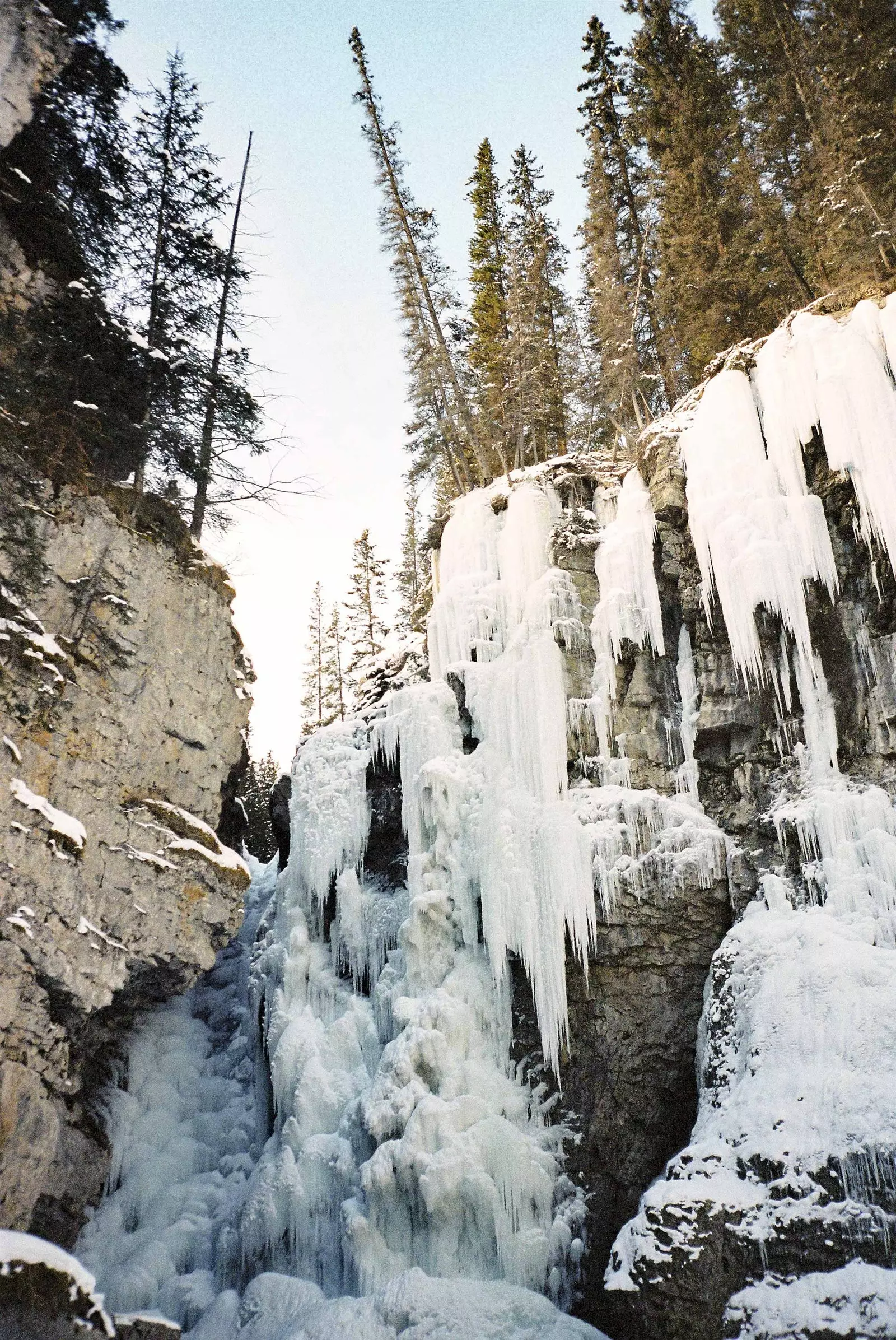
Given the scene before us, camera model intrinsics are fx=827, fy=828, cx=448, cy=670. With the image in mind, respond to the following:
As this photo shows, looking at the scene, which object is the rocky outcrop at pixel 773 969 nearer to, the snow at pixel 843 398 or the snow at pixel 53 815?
the snow at pixel 843 398

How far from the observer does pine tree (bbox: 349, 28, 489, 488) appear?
1859cm

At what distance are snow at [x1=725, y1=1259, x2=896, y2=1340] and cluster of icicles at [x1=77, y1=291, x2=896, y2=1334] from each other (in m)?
2.78

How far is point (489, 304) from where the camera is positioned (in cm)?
2202

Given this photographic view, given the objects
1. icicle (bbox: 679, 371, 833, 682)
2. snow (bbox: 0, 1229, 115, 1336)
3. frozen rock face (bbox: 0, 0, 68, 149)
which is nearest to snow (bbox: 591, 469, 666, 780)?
icicle (bbox: 679, 371, 833, 682)

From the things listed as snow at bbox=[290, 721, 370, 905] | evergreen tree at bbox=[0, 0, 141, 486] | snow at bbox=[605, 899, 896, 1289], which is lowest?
snow at bbox=[605, 899, 896, 1289]

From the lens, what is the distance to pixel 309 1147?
1075cm

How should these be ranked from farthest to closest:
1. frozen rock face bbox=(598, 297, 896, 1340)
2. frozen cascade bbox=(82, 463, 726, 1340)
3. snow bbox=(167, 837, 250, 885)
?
snow bbox=(167, 837, 250, 885) → frozen cascade bbox=(82, 463, 726, 1340) → frozen rock face bbox=(598, 297, 896, 1340)

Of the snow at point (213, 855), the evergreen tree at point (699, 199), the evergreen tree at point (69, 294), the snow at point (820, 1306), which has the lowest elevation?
the snow at point (820, 1306)

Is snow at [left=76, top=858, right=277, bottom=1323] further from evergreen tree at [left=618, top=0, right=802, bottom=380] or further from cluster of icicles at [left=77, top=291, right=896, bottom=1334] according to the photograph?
evergreen tree at [left=618, top=0, right=802, bottom=380]

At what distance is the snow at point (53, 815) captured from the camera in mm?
8977

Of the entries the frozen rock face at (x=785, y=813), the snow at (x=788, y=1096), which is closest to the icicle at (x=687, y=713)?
the frozen rock face at (x=785, y=813)

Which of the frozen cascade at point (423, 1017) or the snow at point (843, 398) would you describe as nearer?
the frozen cascade at point (423, 1017)

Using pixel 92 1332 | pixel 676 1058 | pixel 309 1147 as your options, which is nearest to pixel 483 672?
pixel 676 1058

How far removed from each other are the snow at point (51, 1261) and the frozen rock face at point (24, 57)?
11728 mm
